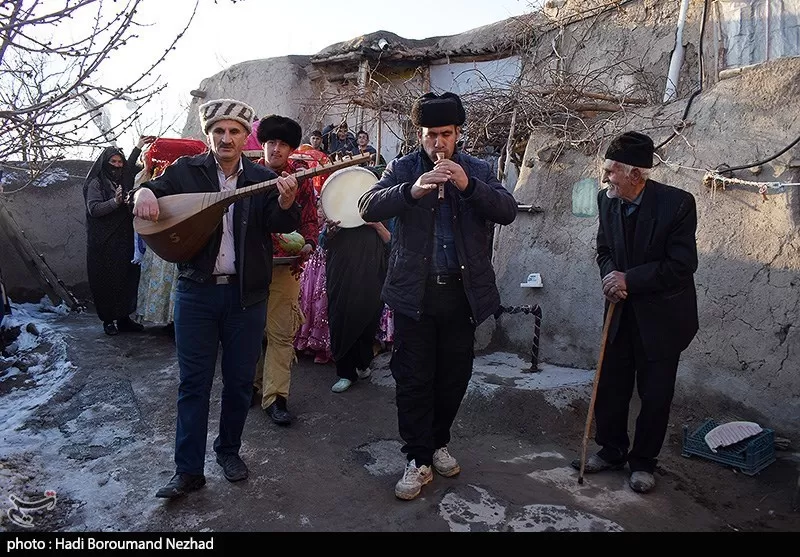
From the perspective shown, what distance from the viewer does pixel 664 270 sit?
315cm

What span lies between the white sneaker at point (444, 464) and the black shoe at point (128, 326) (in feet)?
15.6

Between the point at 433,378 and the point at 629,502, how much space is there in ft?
3.81

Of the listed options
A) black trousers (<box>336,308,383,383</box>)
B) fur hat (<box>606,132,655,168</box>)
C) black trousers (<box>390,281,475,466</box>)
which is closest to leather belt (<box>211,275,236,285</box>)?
black trousers (<box>390,281,475,466</box>)

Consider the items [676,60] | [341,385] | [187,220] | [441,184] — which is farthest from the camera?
[676,60]

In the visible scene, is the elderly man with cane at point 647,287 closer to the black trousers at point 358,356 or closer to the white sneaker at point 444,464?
the white sneaker at point 444,464

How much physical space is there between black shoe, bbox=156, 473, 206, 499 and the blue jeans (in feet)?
0.11

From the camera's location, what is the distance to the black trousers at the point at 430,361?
3.15 metres

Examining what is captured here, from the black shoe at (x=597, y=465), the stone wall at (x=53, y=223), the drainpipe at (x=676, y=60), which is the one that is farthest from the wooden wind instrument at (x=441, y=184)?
the stone wall at (x=53, y=223)

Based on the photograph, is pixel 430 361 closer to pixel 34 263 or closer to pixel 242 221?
pixel 242 221

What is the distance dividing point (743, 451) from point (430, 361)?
194 centimetres

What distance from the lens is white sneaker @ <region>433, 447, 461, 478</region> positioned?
334 centimetres

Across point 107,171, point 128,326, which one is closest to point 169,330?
point 128,326
